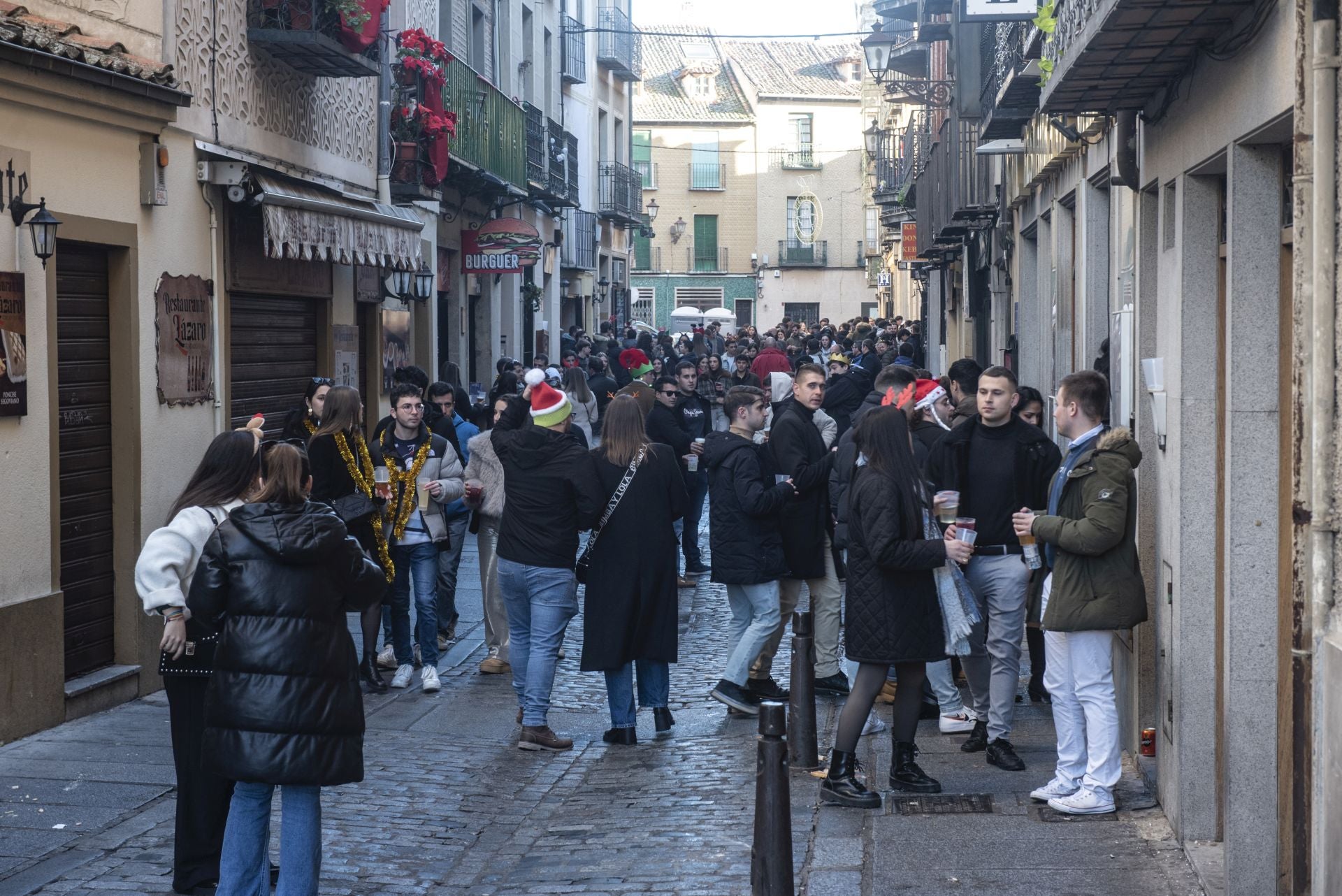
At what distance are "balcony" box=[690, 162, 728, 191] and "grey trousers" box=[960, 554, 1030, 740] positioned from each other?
5764 centimetres

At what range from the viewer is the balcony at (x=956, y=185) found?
17.1 metres

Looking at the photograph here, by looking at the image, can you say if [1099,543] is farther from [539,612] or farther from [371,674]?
[371,674]

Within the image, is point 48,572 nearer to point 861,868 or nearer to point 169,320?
point 169,320

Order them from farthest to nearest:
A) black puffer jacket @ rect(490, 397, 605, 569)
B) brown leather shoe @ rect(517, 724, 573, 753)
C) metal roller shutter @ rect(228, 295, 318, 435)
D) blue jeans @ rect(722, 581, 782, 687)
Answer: metal roller shutter @ rect(228, 295, 318, 435) < blue jeans @ rect(722, 581, 782, 687) < brown leather shoe @ rect(517, 724, 573, 753) < black puffer jacket @ rect(490, 397, 605, 569)

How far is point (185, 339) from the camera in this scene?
10.7 metres

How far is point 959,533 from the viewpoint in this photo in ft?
23.1

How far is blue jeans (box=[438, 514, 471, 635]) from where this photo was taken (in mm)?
10500

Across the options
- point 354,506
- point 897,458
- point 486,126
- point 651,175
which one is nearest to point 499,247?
point 486,126

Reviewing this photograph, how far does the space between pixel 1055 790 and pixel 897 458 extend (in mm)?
1593

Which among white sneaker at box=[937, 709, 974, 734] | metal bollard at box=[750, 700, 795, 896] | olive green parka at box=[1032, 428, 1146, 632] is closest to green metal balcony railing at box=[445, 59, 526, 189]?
white sneaker at box=[937, 709, 974, 734]

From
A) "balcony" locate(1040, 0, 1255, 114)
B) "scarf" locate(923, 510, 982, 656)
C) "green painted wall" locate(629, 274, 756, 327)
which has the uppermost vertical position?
"green painted wall" locate(629, 274, 756, 327)

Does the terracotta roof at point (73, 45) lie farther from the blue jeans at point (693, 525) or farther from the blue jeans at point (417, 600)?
the blue jeans at point (693, 525)

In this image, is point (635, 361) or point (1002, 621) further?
point (635, 361)

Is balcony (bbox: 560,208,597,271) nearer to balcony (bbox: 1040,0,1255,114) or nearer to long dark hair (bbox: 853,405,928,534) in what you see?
balcony (bbox: 1040,0,1255,114)
